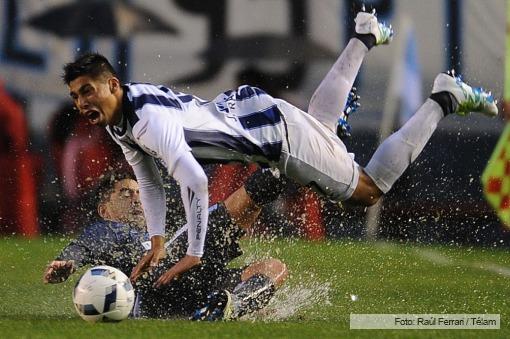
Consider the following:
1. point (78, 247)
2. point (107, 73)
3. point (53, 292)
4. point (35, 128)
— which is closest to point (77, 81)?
point (107, 73)

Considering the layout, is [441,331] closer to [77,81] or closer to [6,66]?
[77,81]

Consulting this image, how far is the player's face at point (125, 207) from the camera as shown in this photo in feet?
26.4

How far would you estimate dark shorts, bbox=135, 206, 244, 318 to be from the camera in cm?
A: 721

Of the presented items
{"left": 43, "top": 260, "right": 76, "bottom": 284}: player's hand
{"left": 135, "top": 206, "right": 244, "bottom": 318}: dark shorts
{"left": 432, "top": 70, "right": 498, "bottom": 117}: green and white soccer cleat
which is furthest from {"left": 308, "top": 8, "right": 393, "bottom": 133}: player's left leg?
{"left": 43, "top": 260, "right": 76, "bottom": 284}: player's hand

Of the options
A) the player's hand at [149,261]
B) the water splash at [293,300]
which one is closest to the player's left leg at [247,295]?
the water splash at [293,300]

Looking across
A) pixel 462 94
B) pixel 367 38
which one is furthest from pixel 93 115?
pixel 462 94

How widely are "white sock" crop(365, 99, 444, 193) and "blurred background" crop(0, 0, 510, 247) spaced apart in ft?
13.0

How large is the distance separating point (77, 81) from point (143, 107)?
391mm

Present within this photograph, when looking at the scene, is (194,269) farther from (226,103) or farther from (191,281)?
(226,103)

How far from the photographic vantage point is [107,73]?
6.93 metres

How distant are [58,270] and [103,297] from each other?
2.35 feet

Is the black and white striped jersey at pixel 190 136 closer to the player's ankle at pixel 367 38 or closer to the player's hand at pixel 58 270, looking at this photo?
the player's hand at pixel 58 270

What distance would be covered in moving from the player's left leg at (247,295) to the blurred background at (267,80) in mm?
4226

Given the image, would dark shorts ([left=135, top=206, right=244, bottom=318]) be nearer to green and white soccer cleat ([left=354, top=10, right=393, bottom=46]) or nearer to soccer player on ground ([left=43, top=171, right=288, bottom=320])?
soccer player on ground ([left=43, top=171, right=288, bottom=320])
